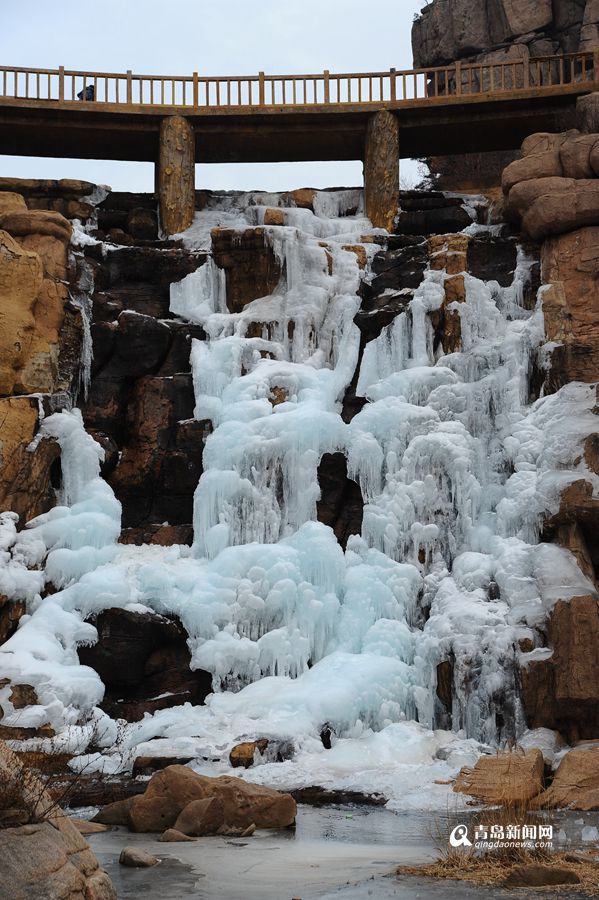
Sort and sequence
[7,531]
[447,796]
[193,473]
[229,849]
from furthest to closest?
[193,473] → [7,531] → [447,796] → [229,849]

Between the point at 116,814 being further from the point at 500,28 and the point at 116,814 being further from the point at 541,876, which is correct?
the point at 500,28

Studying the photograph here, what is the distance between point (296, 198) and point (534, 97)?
5203mm

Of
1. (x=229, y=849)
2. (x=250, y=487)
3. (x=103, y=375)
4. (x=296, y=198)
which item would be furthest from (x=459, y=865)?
(x=296, y=198)

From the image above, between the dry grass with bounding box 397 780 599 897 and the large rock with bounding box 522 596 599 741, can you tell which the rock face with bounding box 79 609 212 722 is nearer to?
the large rock with bounding box 522 596 599 741

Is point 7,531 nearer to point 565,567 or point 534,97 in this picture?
point 565,567

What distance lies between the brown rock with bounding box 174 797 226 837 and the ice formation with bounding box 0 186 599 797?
2.67 m

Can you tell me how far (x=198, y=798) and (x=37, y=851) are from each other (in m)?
4.53

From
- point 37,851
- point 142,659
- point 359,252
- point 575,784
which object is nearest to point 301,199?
point 359,252

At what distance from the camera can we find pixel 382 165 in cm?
2358

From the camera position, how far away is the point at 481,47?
3005cm

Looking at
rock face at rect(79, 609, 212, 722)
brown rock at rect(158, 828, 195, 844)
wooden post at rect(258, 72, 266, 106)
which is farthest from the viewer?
wooden post at rect(258, 72, 266, 106)

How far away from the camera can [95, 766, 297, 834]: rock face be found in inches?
384

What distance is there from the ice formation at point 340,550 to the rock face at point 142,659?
9.5 inches

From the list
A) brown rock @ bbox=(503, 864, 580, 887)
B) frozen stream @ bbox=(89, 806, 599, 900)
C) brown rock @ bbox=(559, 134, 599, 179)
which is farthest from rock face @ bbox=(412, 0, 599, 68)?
brown rock @ bbox=(503, 864, 580, 887)
